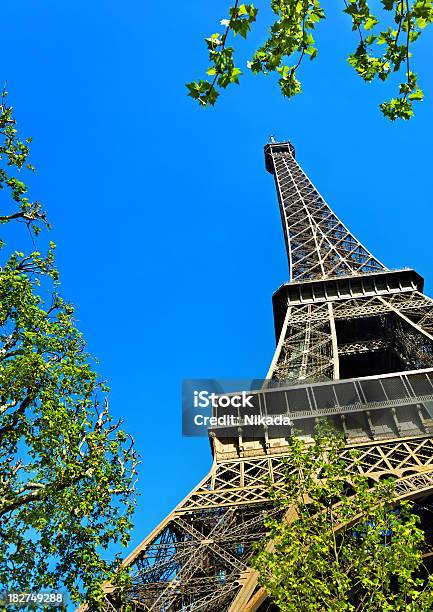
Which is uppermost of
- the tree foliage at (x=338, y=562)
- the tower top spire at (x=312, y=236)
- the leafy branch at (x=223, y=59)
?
the tower top spire at (x=312, y=236)

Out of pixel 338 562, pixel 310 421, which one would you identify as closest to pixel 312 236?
pixel 310 421

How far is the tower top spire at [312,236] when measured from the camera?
38.9 metres

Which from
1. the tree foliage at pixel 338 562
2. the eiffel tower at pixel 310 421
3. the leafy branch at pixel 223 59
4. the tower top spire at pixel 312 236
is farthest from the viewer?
the tower top spire at pixel 312 236

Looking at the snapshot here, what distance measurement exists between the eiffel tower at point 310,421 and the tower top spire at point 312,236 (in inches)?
22.7

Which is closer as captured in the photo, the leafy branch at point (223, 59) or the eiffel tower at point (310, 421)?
the leafy branch at point (223, 59)

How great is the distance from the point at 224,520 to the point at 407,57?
14.5 meters

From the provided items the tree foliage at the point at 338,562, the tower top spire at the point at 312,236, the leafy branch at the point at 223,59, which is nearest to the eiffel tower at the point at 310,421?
the tower top spire at the point at 312,236

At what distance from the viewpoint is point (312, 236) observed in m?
45.4

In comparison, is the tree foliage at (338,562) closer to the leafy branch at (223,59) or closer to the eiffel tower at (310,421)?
the eiffel tower at (310,421)

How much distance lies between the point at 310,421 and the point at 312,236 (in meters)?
27.6

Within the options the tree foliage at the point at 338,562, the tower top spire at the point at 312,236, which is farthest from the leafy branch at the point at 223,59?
the tower top spire at the point at 312,236

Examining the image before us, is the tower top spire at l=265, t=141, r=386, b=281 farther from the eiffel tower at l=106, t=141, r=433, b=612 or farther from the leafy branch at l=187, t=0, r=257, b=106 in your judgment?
the leafy branch at l=187, t=0, r=257, b=106

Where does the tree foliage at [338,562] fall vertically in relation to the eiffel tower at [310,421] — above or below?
below

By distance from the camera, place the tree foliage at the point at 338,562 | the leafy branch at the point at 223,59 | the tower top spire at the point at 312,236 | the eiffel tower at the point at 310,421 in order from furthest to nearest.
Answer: the tower top spire at the point at 312,236 < the eiffel tower at the point at 310,421 < the tree foliage at the point at 338,562 < the leafy branch at the point at 223,59
